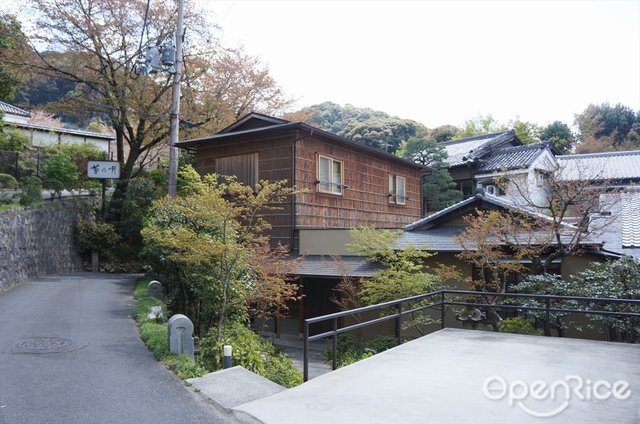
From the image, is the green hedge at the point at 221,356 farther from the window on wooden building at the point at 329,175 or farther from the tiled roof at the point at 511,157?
the tiled roof at the point at 511,157

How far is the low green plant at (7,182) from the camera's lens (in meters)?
18.4

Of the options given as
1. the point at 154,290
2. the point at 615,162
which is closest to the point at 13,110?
the point at 154,290

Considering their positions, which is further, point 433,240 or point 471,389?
point 433,240

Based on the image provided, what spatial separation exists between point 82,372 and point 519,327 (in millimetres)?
8336

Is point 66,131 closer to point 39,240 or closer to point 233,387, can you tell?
point 39,240

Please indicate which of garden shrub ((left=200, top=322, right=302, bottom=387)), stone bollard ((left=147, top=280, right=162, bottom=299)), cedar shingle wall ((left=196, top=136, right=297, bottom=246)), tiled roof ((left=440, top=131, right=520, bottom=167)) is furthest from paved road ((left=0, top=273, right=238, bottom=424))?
tiled roof ((left=440, top=131, right=520, bottom=167))

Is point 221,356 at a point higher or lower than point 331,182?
lower

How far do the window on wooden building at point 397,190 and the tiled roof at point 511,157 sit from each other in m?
9.00

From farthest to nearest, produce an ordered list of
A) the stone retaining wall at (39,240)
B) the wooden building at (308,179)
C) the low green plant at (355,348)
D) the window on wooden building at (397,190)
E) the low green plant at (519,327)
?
1. the window on wooden building at (397,190)
2. the wooden building at (308,179)
3. the stone retaining wall at (39,240)
4. the low green plant at (355,348)
5. the low green plant at (519,327)

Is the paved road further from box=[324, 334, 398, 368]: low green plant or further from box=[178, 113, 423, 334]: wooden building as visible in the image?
box=[178, 113, 423, 334]: wooden building

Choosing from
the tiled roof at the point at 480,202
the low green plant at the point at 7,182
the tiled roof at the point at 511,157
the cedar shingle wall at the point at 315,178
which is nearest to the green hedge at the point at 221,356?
the cedar shingle wall at the point at 315,178

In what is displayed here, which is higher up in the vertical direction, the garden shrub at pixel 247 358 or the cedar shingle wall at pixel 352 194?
the cedar shingle wall at pixel 352 194

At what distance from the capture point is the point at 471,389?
5.46 metres

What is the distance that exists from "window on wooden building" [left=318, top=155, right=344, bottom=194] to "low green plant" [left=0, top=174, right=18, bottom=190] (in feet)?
39.1
